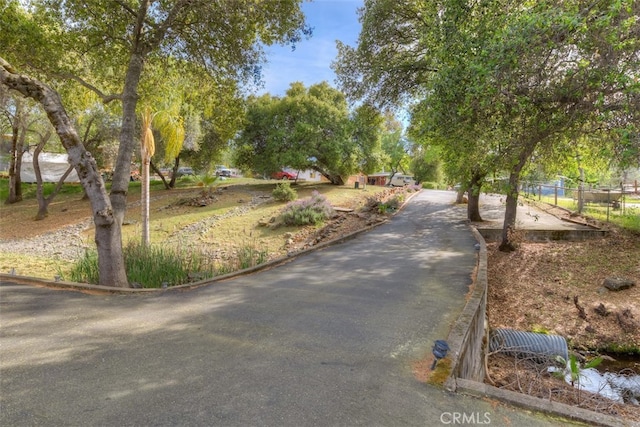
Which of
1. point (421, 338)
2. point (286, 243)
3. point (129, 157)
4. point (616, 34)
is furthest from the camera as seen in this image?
point (286, 243)

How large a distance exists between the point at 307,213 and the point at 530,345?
9.79 m

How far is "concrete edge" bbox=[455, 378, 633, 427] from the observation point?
285cm

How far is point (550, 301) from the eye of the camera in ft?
26.8

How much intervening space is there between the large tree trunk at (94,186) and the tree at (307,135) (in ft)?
48.0

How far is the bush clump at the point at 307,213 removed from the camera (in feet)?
46.9

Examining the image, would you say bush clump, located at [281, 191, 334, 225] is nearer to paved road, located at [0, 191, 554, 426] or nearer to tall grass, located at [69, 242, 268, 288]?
tall grass, located at [69, 242, 268, 288]

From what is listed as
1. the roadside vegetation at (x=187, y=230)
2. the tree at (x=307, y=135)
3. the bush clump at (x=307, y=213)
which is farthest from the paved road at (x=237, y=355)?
the tree at (x=307, y=135)

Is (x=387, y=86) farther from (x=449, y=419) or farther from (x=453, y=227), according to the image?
(x=449, y=419)

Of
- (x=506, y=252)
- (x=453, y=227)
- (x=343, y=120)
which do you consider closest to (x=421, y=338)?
(x=506, y=252)

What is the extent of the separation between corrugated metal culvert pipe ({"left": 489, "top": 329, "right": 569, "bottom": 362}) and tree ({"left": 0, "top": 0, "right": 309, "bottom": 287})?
683cm

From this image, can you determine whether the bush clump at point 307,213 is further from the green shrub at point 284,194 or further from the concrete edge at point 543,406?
the concrete edge at point 543,406

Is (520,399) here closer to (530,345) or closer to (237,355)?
(237,355)

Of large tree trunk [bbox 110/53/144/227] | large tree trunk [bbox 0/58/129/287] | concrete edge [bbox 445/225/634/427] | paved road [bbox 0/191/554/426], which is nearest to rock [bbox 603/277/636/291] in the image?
paved road [bbox 0/191/554/426]

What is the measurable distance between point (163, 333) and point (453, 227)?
11961 millimetres
